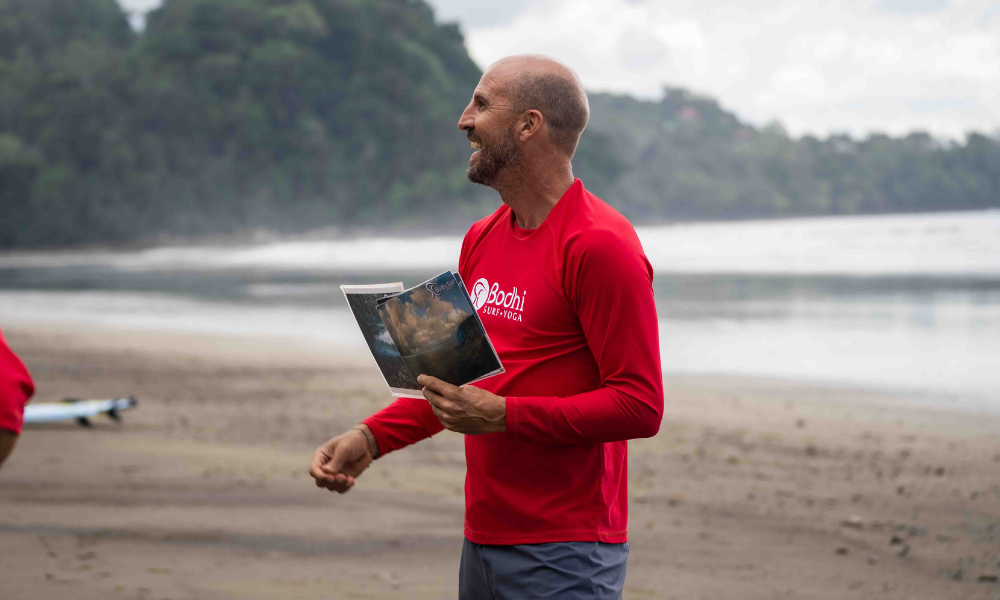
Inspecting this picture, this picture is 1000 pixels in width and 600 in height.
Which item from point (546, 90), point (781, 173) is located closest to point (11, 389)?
point (546, 90)

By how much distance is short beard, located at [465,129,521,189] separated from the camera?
7.30 feet

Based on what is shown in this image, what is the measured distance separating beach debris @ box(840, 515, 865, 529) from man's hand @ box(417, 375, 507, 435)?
188 inches

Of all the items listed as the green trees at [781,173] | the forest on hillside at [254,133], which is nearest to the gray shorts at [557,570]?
the forest on hillside at [254,133]

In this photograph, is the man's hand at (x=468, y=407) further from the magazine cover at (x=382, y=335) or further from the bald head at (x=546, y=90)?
the bald head at (x=546, y=90)

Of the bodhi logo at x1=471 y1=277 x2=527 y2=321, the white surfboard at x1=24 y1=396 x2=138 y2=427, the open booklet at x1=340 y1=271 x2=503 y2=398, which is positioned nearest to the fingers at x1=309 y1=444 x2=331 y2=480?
the open booklet at x1=340 y1=271 x2=503 y2=398

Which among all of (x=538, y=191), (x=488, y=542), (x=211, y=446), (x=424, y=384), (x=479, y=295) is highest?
(x=538, y=191)

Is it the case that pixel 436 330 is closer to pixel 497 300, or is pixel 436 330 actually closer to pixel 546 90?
pixel 497 300

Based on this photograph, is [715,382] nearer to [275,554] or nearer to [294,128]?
[275,554]

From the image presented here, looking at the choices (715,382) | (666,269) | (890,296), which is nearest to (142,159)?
(666,269)

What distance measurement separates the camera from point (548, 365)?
2178mm

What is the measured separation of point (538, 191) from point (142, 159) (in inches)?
3041

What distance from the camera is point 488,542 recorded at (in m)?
2.25

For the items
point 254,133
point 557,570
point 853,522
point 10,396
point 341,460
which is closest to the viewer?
point 10,396

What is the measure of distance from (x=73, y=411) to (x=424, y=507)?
3780mm
